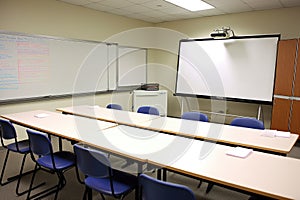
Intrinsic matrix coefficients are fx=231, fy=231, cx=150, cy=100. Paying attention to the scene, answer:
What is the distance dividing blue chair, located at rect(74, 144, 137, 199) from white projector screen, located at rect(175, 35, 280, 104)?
12.3 ft

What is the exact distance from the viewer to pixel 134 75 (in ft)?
20.3

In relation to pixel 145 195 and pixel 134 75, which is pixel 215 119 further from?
pixel 145 195

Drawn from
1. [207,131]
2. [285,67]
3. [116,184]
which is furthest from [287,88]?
[116,184]

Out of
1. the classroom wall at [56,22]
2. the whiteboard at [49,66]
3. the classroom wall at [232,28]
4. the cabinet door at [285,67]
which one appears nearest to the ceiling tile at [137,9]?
the classroom wall at [56,22]

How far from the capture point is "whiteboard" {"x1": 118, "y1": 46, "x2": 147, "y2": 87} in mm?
5777

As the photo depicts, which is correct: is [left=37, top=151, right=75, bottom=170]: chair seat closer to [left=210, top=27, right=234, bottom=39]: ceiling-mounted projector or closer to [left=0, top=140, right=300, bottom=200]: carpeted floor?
[left=0, top=140, right=300, bottom=200]: carpeted floor

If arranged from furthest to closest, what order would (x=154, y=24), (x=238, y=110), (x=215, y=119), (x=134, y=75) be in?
(x=154, y=24) < (x=134, y=75) < (x=215, y=119) < (x=238, y=110)

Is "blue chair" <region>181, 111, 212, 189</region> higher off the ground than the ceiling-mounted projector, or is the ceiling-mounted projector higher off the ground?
the ceiling-mounted projector

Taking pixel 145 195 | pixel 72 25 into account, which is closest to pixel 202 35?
pixel 72 25

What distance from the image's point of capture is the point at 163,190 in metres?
1.46

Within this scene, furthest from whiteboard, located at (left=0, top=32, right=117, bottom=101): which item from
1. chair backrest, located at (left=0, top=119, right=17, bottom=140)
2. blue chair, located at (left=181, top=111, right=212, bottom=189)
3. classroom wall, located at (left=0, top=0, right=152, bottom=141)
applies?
blue chair, located at (left=181, top=111, right=212, bottom=189)

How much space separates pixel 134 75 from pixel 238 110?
2.76 meters

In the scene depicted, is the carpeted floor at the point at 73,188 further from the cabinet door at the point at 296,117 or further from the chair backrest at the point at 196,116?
the cabinet door at the point at 296,117

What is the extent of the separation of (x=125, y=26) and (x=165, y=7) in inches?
54.2
